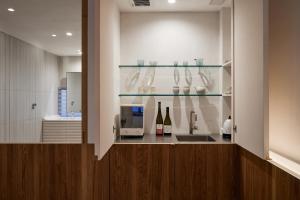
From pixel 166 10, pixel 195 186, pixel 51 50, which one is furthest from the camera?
pixel 166 10

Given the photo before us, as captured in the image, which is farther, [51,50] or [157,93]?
[157,93]

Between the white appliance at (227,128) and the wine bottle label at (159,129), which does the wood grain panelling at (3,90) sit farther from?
the white appliance at (227,128)

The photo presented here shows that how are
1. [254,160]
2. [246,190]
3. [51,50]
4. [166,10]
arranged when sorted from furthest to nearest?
1. [166,10]
2. [51,50]
3. [246,190]
4. [254,160]

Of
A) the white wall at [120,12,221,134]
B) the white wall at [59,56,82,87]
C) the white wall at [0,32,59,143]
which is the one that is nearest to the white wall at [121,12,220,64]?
the white wall at [120,12,221,134]

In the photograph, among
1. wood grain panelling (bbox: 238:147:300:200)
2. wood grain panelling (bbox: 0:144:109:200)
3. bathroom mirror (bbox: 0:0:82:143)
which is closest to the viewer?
wood grain panelling (bbox: 238:147:300:200)

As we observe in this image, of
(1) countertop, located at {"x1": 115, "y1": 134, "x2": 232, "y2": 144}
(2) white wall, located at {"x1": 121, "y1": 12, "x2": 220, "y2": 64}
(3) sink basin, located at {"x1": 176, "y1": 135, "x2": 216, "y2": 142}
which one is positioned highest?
(2) white wall, located at {"x1": 121, "y1": 12, "x2": 220, "y2": 64}

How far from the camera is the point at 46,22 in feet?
6.90

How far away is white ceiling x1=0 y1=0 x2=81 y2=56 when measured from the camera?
1934 millimetres

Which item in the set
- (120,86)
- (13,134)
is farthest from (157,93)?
(13,134)

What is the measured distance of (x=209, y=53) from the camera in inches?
94.1

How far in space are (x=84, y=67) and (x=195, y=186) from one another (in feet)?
4.56

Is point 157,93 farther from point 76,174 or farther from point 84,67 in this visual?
point 76,174

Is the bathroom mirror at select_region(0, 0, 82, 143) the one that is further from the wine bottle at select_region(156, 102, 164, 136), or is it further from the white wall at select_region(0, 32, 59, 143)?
the wine bottle at select_region(156, 102, 164, 136)

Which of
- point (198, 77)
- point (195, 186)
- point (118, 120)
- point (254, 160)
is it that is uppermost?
point (198, 77)
